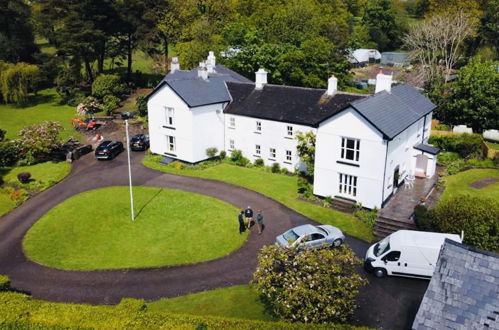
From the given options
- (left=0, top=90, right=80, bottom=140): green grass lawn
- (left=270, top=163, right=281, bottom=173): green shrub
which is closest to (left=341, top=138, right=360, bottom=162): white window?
(left=270, top=163, right=281, bottom=173): green shrub

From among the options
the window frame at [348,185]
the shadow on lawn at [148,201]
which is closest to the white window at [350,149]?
the window frame at [348,185]

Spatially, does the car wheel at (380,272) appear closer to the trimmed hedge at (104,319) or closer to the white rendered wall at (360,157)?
the trimmed hedge at (104,319)

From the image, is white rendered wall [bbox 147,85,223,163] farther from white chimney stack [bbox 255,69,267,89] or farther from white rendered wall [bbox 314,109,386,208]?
white rendered wall [bbox 314,109,386,208]

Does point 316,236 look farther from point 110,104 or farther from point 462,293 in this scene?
point 110,104

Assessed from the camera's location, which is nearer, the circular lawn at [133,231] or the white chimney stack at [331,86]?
the circular lawn at [133,231]

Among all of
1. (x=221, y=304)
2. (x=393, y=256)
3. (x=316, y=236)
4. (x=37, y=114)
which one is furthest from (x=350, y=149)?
(x=37, y=114)
